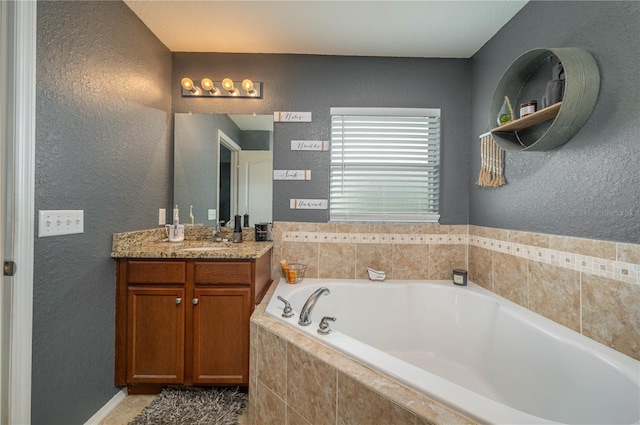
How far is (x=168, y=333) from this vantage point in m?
1.65

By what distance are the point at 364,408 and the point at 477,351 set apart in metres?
1.19

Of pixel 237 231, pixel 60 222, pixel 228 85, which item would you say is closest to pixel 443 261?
pixel 237 231

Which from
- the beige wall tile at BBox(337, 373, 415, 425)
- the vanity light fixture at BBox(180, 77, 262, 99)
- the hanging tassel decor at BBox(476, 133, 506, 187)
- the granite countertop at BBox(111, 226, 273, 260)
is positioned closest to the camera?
the beige wall tile at BBox(337, 373, 415, 425)

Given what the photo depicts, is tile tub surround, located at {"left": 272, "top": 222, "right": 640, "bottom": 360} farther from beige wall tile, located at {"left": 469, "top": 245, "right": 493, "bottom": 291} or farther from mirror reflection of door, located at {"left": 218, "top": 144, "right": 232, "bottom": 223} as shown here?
mirror reflection of door, located at {"left": 218, "top": 144, "right": 232, "bottom": 223}

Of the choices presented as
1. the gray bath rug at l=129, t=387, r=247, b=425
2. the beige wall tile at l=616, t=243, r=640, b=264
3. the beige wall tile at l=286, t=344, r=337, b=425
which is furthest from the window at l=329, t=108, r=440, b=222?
the gray bath rug at l=129, t=387, r=247, b=425

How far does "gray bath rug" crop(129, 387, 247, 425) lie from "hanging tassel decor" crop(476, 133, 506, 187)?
217 centimetres

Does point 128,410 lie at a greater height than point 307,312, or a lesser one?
lesser

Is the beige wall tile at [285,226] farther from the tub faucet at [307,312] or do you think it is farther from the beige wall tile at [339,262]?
the tub faucet at [307,312]

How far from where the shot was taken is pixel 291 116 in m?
2.25

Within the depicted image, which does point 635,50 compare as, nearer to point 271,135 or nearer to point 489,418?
point 489,418

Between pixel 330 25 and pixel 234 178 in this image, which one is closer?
pixel 330 25

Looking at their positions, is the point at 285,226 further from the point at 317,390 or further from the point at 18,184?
the point at 18,184

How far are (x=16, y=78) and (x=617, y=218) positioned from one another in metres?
2.56

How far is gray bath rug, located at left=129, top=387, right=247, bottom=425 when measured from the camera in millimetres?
1489
